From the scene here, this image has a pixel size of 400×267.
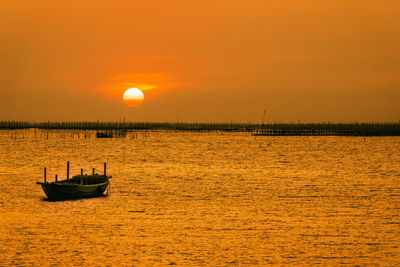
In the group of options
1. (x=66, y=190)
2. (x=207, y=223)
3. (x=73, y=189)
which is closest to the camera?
(x=207, y=223)

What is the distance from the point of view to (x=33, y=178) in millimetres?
36438

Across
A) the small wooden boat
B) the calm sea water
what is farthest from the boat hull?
the calm sea water

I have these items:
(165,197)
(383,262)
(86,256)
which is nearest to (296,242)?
(383,262)

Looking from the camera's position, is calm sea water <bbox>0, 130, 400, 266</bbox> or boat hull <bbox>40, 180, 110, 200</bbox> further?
boat hull <bbox>40, 180, 110, 200</bbox>

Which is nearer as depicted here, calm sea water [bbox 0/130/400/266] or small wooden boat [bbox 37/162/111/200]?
calm sea water [bbox 0/130/400/266]

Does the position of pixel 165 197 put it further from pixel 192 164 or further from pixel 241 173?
pixel 192 164

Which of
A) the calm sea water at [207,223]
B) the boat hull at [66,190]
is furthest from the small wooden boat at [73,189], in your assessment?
the calm sea water at [207,223]

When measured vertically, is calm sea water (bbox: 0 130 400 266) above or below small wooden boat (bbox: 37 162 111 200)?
below

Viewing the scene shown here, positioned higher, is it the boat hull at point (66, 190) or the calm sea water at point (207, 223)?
the boat hull at point (66, 190)

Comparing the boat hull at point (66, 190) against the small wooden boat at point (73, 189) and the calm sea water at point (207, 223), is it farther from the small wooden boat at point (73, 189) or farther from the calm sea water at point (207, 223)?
the calm sea water at point (207, 223)

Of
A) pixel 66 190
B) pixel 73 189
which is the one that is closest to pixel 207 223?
pixel 73 189

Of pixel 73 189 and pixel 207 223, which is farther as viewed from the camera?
pixel 73 189

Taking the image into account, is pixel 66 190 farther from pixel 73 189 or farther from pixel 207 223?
pixel 207 223

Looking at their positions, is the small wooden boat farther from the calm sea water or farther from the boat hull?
the calm sea water
